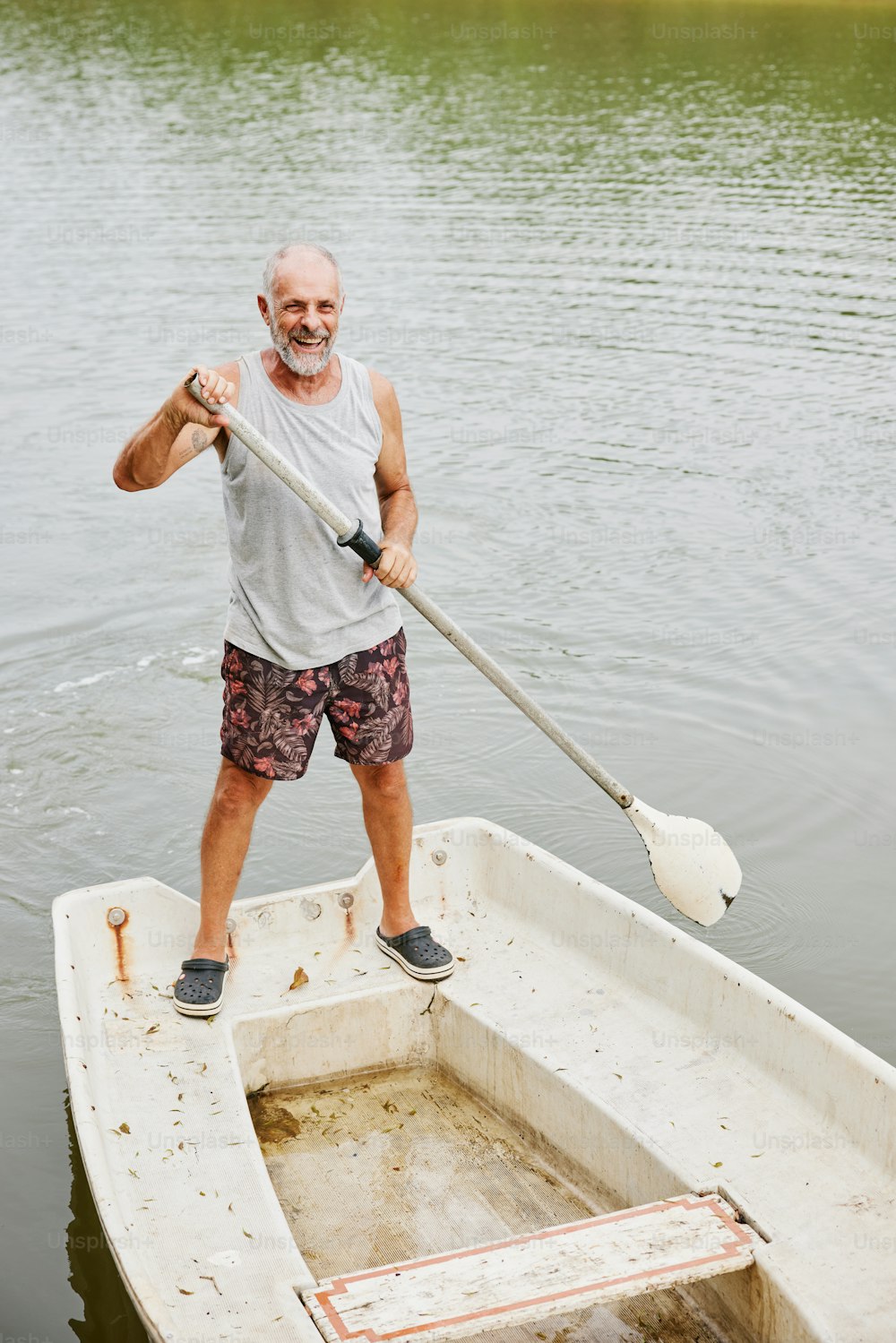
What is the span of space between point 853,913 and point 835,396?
6338 mm

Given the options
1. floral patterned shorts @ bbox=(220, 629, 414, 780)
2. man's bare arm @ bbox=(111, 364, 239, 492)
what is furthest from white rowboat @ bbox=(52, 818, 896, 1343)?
man's bare arm @ bbox=(111, 364, 239, 492)

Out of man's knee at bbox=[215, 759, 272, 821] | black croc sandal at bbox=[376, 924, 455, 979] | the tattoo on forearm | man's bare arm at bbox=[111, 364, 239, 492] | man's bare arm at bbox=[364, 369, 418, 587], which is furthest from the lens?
black croc sandal at bbox=[376, 924, 455, 979]

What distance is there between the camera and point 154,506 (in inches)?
378

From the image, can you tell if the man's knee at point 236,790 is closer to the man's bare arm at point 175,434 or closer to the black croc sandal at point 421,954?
the black croc sandal at point 421,954

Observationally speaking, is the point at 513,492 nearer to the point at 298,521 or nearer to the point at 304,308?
the point at 298,521

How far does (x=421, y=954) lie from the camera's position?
14.9ft

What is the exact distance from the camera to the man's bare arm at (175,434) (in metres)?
3.69

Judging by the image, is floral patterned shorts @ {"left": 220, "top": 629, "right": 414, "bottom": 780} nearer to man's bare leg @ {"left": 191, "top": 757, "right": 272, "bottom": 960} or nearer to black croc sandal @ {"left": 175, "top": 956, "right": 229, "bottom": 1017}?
man's bare leg @ {"left": 191, "top": 757, "right": 272, "bottom": 960}

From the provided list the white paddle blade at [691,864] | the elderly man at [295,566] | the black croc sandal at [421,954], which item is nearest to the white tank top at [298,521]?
the elderly man at [295,566]

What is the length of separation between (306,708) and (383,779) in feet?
1.29

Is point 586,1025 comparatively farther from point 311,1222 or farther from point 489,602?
point 489,602

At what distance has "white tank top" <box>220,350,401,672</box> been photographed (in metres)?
3.97

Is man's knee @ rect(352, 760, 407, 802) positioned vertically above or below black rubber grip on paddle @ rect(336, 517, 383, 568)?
below

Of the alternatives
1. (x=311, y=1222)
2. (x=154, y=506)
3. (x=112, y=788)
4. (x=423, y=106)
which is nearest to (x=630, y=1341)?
(x=311, y=1222)
